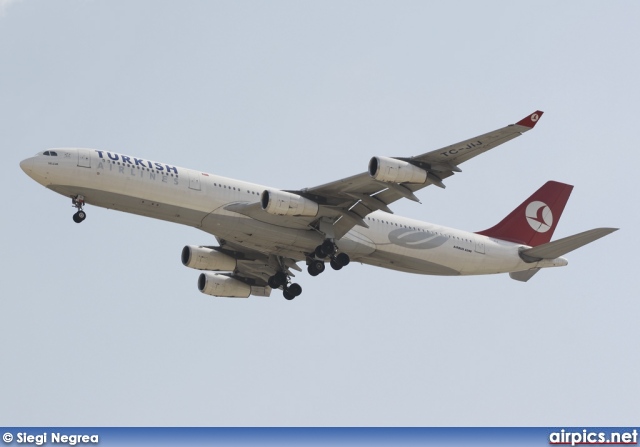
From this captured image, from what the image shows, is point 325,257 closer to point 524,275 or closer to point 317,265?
point 317,265

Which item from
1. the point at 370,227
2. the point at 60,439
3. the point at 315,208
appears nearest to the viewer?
the point at 60,439

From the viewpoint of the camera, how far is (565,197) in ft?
185

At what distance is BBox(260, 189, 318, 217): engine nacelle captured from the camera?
145 ft

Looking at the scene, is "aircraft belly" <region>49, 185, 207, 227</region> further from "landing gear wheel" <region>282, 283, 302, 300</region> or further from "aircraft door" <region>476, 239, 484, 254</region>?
"aircraft door" <region>476, 239, 484, 254</region>

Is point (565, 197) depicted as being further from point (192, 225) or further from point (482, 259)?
point (192, 225)

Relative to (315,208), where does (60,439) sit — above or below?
below

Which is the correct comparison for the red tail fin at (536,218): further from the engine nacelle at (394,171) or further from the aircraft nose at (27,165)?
the aircraft nose at (27,165)

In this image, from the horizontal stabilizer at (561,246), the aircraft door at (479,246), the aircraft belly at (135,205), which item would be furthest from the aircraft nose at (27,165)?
the horizontal stabilizer at (561,246)

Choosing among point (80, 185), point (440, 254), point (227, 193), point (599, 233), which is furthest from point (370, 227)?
point (80, 185)

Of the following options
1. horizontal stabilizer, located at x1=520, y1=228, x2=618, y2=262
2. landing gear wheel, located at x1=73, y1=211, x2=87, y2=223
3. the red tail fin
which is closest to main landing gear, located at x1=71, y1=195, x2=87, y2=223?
landing gear wheel, located at x1=73, y1=211, x2=87, y2=223

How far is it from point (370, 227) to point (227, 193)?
7303 millimetres

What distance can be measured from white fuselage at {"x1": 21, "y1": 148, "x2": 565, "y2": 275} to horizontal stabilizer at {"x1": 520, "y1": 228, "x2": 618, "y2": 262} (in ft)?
6.98

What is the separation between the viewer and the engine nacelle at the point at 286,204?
4416 cm

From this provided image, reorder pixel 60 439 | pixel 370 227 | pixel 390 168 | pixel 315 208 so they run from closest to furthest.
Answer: pixel 60 439, pixel 390 168, pixel 315 208, pixel 370 227
